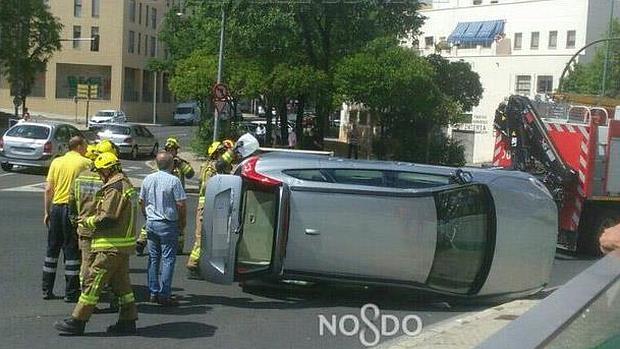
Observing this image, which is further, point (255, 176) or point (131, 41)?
point (131, 41)

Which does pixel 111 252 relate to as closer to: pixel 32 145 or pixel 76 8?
pixel 32 145

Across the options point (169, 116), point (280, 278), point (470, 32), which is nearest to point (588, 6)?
point (470, 32)

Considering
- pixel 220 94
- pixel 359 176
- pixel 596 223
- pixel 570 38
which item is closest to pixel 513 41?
pixel 570 38

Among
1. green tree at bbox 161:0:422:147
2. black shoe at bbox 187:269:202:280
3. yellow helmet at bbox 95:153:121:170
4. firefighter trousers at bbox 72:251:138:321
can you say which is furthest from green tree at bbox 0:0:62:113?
firefighter trousers at bbox 72:251:138:321

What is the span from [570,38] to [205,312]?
52.3m

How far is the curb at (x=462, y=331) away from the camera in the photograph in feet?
23.6

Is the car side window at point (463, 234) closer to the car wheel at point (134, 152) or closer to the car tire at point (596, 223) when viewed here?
the car tire at point (596, 223)

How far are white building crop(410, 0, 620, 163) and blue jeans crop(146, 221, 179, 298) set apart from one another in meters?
44.6

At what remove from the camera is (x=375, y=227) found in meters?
8.81

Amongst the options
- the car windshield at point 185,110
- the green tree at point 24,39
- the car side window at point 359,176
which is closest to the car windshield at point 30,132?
the car side window at point 359,176

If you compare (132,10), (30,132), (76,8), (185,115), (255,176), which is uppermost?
(132,10)

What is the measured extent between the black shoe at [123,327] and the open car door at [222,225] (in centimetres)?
154

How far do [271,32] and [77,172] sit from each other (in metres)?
20.4

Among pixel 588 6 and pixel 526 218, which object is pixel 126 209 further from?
pixel 588 6
